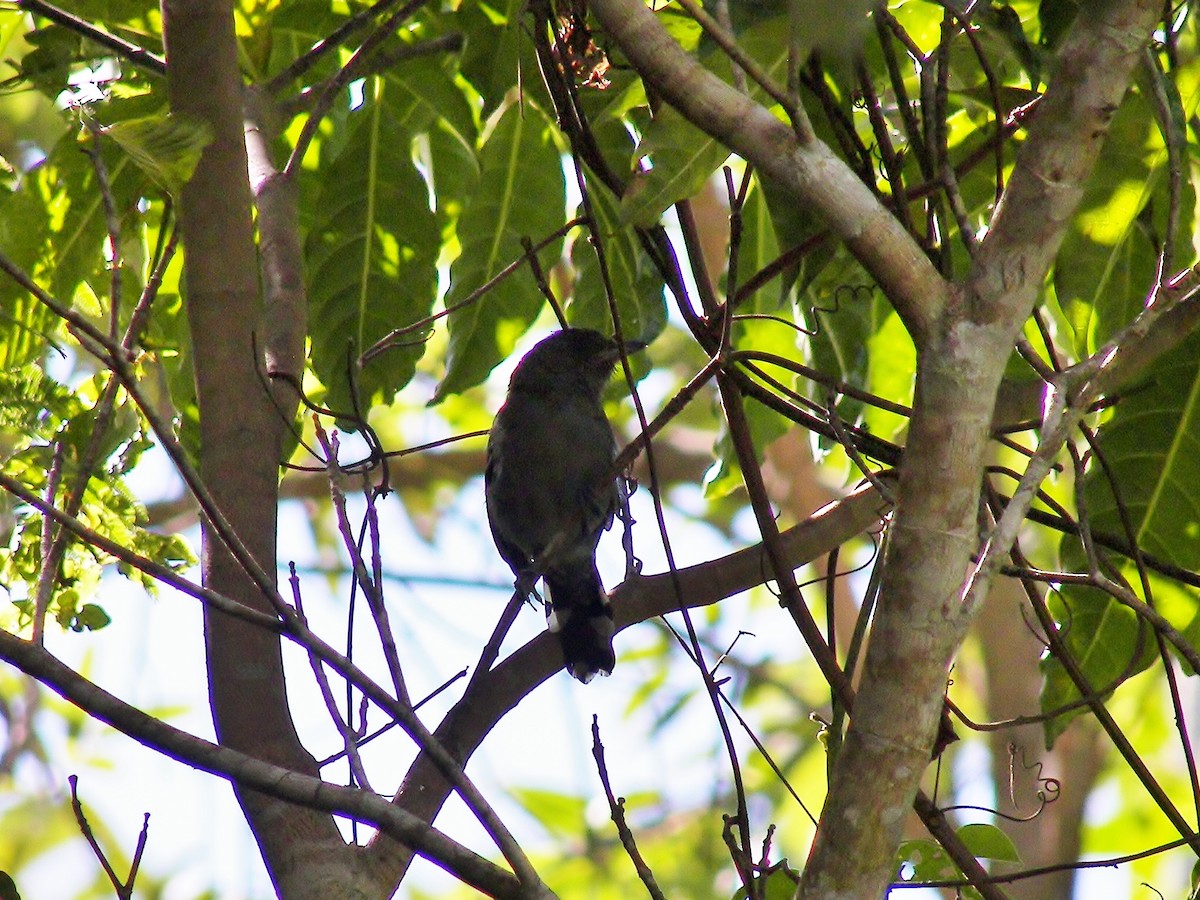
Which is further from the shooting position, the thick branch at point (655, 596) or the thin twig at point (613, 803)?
the thick branch at point (655, 596)

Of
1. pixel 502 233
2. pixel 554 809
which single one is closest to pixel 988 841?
pixel 502 233

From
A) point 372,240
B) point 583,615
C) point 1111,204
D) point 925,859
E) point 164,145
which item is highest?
point 372,240

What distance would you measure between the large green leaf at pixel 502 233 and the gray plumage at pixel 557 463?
1294mm

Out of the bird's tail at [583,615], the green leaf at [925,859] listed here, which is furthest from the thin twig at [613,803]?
the bird's tail at [583,615]

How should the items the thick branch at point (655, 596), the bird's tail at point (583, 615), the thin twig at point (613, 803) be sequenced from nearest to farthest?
the thin twig at point (613, 803) → the thick branch at point (655, 596) → the bird's tail at point (583, 615)

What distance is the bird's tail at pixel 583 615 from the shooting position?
4301 millimetres

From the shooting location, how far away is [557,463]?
5.04 metres

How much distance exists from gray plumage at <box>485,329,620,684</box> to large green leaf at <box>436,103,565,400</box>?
129 centimetres

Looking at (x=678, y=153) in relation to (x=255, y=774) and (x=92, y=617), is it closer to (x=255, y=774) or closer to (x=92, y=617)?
(x=255, y=774)

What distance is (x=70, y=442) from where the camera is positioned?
2.95m

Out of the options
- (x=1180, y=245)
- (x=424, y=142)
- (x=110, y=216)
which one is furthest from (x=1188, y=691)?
(x=110, y=216)

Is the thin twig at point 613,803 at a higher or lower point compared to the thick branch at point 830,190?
lower

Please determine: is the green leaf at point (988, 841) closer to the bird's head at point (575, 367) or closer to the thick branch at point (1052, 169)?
the thick branch at point (1052, 169)

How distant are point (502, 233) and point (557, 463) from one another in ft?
5.34
